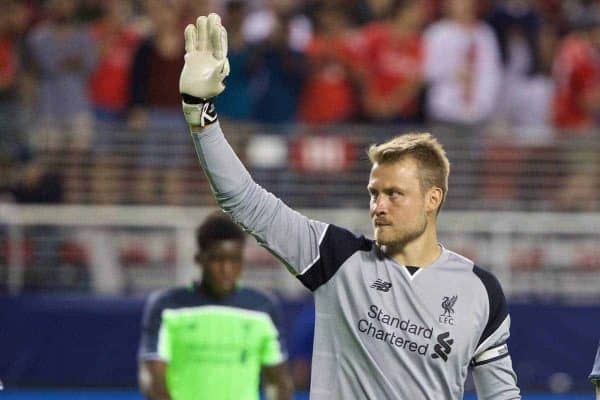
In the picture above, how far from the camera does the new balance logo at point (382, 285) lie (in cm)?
505

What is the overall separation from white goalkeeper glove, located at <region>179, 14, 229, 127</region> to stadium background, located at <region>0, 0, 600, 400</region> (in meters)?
8.02

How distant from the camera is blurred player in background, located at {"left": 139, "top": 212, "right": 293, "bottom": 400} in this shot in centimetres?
740

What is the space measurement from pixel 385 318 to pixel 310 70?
8392 mm

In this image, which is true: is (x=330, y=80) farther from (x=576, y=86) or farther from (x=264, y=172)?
(x=576, y=86)

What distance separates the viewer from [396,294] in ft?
16.6

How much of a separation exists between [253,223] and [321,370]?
614 mm

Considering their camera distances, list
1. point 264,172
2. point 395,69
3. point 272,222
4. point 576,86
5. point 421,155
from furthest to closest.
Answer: point 576,86 → point 395,69 → point 264,172 → point 421,155 → point 272,222

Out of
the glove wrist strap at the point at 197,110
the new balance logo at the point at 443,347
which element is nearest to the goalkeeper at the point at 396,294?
the new balance logo at the point at 443,347

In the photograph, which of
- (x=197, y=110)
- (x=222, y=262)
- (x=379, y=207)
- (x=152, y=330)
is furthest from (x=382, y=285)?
(x=152, y=330)

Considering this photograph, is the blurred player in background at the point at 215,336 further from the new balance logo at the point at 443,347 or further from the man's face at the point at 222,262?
the new balance logo at the point at 443,347

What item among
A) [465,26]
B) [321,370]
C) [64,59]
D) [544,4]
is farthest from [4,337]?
[321,370]

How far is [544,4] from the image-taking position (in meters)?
15.2

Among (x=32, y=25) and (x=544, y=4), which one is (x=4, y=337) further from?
(x=544, y=4)

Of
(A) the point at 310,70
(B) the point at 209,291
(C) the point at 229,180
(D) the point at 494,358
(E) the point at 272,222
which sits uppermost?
(A) the point at 310,70
